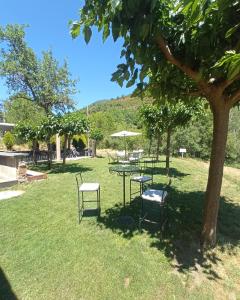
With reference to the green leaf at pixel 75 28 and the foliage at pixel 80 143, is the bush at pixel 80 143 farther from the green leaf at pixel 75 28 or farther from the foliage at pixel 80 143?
the green leaf at pixel 75 28

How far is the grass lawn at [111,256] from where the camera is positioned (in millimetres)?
2965

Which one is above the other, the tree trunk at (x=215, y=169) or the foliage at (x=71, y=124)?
the foliage at (x=71, y=124)

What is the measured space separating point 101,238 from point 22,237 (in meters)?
1.40

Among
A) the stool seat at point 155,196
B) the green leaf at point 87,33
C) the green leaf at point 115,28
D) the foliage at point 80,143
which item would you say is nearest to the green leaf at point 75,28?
the green leaf at point 87,33

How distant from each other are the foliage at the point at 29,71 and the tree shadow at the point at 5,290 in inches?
530

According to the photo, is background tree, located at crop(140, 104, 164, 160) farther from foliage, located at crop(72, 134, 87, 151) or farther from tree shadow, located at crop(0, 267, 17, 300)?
foliage, located at crop(72, 134, 87, 151)

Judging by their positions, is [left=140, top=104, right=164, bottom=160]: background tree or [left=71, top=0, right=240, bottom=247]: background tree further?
[left=140, top=104, right=164, bottom=160]: background tree

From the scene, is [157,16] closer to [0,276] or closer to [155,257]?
[155,257]

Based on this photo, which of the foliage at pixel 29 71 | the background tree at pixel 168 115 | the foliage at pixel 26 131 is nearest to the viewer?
the background tree at pixel 168 115

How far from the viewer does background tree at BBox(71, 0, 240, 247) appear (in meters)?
2.18

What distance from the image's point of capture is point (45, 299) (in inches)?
110

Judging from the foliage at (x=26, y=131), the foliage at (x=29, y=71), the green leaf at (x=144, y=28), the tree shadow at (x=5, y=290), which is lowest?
the tree shadow at (x=5, y=290)

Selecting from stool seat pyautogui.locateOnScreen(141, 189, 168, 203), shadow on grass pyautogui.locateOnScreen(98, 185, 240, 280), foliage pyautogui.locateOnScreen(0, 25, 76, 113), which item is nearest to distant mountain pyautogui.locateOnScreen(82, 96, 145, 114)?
foliage pyautogui.locateOnScreen(0, 25, 76, 113)

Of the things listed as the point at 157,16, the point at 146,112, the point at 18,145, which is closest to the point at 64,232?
the point at 157,16
